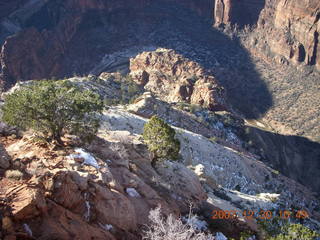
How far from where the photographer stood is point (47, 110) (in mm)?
15469

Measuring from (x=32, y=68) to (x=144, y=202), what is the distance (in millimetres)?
93386

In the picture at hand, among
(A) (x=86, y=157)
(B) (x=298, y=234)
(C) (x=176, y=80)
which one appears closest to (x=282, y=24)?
(C) (x=176, y=80)

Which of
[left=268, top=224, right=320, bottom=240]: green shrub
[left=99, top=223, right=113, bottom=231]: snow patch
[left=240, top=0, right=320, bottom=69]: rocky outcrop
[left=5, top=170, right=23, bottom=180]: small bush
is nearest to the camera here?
[left=5, top=170, right=23, bottom=180]: small bush

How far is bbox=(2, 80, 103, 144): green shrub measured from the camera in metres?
15.2

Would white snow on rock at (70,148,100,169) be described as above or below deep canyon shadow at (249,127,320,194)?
above

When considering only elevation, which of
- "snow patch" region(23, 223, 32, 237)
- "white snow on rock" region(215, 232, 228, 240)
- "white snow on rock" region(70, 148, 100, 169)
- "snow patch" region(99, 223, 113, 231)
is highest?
"snow patch" region(23, 223, 32, 237)

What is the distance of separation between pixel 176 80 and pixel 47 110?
52991 mm

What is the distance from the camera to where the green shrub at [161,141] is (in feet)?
62.2

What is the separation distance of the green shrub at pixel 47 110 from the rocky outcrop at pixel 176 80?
4470cm

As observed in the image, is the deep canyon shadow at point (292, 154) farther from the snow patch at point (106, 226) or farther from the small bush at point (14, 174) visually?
the small bush at point (14, 174)

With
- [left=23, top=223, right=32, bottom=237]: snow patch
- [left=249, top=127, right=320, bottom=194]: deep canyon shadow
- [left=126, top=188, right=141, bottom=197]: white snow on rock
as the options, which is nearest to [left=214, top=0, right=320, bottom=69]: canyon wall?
[left=249, top=127, right=320, bottom=194]: deep canyon shadow

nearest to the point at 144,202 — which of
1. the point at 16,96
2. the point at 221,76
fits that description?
the point at 16,96

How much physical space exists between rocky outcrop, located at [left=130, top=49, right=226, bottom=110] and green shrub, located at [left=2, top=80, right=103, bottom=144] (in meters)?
44.7

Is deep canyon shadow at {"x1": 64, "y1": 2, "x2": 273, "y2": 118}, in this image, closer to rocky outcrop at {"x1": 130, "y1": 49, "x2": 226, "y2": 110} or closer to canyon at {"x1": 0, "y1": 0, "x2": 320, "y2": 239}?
canyon at {"x1": 0, "y1": 0, "x2": 320, "y2": 239}
